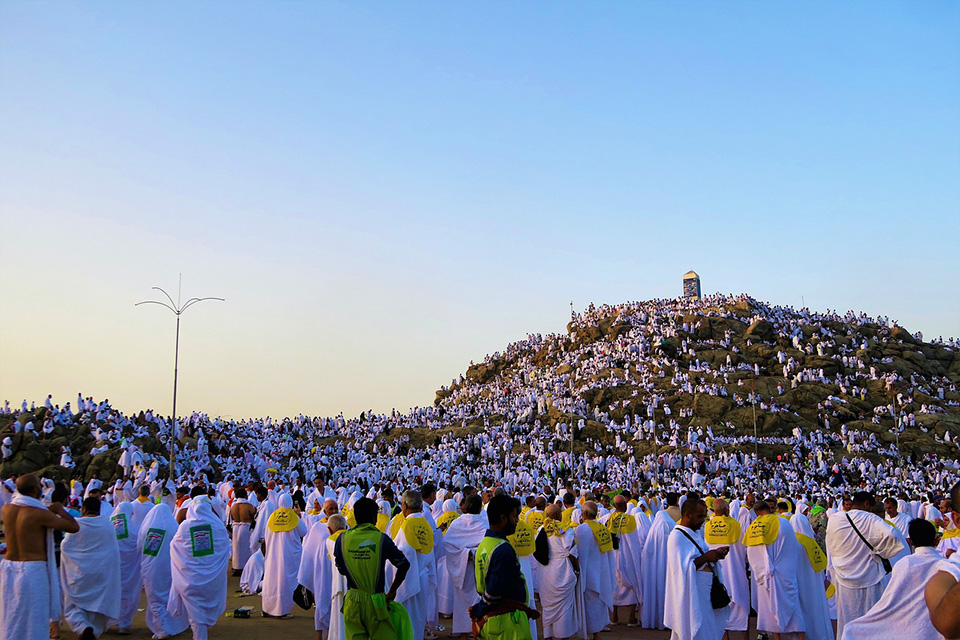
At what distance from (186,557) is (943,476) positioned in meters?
46.9

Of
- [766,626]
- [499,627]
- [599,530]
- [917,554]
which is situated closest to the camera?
[917,554]

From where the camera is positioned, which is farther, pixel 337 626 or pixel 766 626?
pixel 766 626

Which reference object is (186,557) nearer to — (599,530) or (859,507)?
(599,530)

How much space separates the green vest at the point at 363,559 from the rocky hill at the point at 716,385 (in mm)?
32299

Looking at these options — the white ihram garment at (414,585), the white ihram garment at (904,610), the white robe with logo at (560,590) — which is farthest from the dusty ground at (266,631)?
the white ihram garment at (904,610)

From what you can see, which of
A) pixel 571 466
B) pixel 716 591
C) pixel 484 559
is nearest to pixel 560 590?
pixel 716 591

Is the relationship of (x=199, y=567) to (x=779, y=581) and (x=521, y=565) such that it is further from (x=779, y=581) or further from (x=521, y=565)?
(x=779, y=581)

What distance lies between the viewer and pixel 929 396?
60938mm

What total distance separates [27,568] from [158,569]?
13.1ft

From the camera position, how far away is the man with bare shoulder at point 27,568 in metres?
7.90

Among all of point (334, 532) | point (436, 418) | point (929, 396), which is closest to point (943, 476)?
point (929, 396)

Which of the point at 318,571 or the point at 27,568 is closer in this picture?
the point at 27,568

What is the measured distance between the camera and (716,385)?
6144 centimetres

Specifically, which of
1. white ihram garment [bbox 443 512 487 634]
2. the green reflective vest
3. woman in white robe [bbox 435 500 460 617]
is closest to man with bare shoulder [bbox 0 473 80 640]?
the green reflective vest
